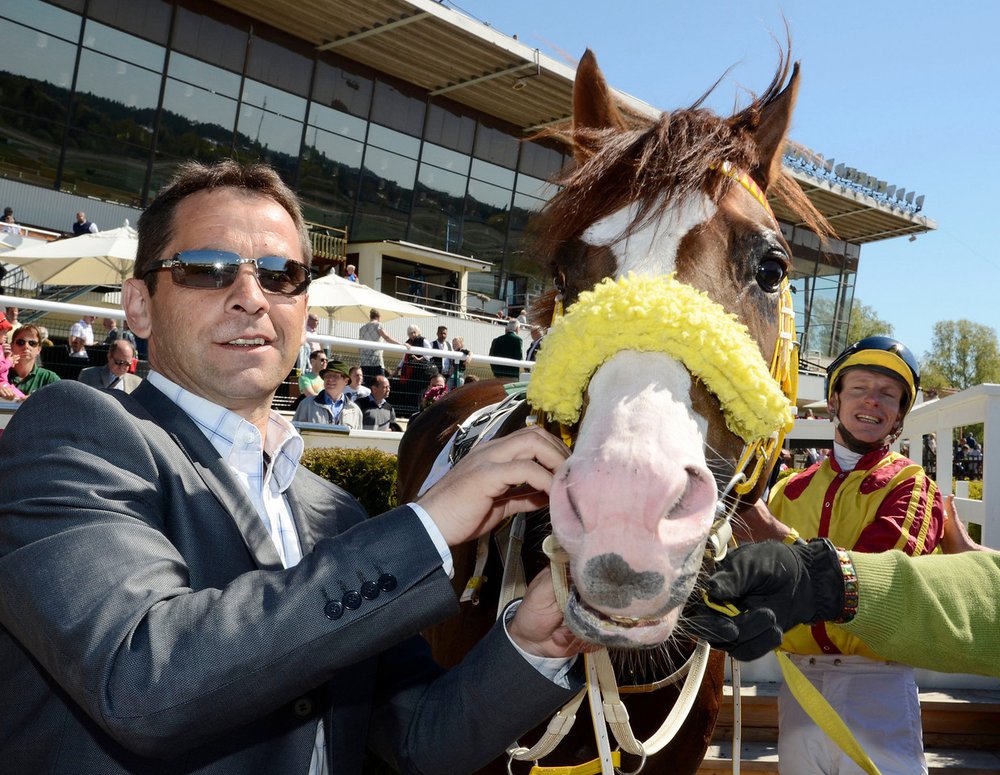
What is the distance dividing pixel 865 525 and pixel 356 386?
22.7ft

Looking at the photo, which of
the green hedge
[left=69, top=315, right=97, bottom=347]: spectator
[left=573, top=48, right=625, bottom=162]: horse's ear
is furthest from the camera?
[left=69, top=315, right=97, bottom=347]: spectator

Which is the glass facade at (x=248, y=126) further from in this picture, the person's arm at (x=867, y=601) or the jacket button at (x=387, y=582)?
the jacket button at (x=387, y=582)

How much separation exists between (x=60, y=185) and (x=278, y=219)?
820 inches

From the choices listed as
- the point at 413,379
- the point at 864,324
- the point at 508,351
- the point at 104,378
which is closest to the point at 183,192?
the point at 104,378

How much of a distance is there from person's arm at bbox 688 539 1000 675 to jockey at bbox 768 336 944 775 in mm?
884

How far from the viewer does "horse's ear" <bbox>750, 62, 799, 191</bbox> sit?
8.24 feet

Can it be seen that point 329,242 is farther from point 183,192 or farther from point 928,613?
point 928,613

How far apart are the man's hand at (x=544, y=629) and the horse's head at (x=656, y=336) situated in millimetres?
161

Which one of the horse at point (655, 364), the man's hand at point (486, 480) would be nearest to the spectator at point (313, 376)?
the horse at point (655, 364)

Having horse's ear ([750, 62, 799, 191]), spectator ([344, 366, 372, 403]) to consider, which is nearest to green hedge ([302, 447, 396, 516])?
spectator ([344, 366, 372, 403])

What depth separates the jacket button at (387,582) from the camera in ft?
4.07

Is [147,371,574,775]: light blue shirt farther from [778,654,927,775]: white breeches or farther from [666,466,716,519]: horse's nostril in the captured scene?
[778,654,927,775]: white breeches

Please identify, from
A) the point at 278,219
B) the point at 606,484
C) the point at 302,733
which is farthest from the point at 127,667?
the point at 278,219

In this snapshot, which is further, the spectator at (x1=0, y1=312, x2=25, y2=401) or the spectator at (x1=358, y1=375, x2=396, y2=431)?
the spectator at (x1=358, y1=375, x2=396, y2=431)
